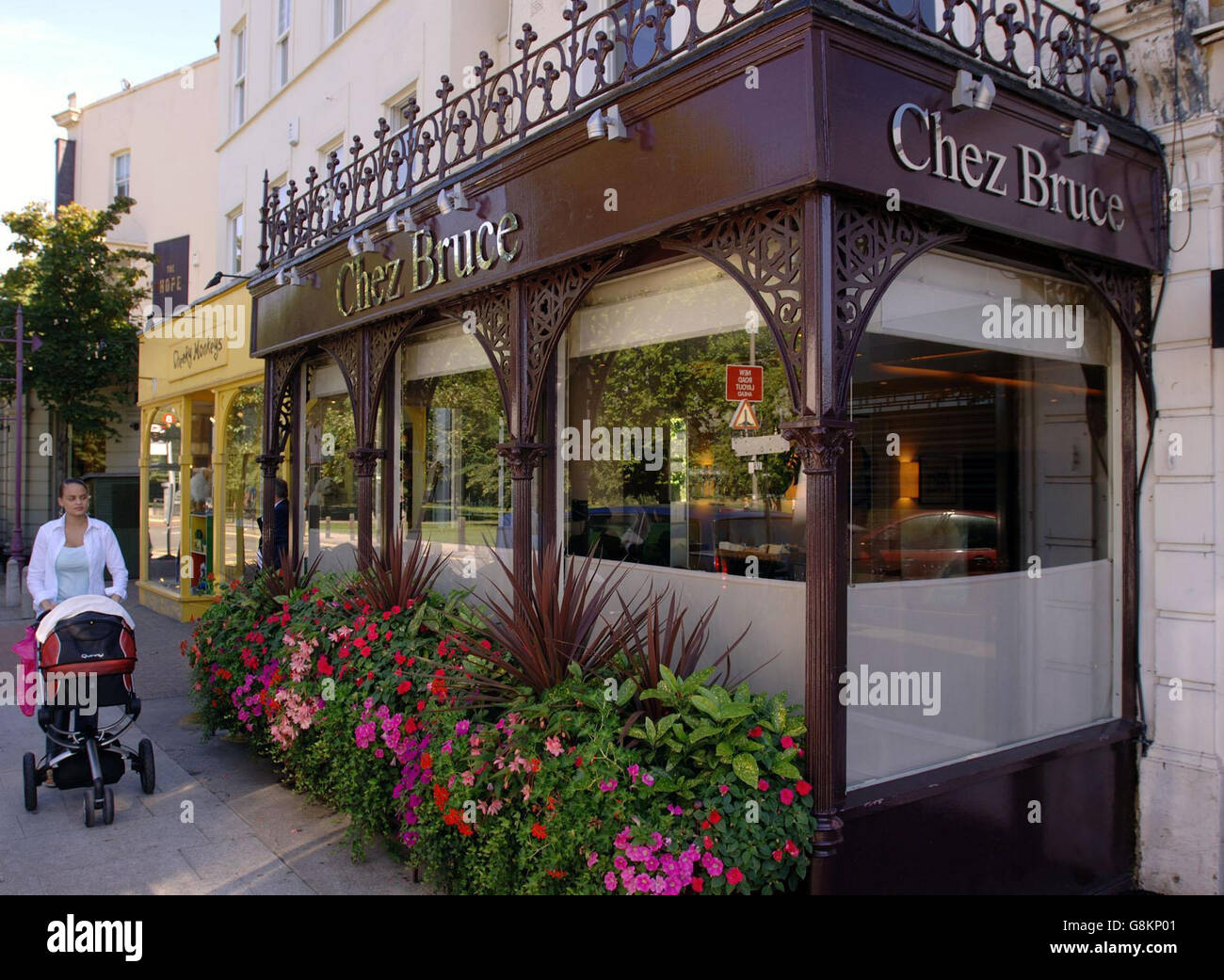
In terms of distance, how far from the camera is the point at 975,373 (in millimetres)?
5137

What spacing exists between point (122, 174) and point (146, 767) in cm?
2244

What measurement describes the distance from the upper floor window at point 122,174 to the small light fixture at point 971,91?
24345mm

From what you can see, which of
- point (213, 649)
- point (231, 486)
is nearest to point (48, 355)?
point (231, 486)

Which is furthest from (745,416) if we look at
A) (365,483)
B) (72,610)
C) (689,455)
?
(72,610)

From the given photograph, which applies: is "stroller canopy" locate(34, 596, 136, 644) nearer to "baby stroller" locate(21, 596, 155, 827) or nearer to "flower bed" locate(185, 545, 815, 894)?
"baby stroller" locate(21, 596, 155, 827)

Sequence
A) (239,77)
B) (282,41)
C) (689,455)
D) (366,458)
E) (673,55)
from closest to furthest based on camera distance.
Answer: (673,55) < (689,455) < (366,458) < (282,41) < (239,77)

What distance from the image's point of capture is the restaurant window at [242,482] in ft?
40.4

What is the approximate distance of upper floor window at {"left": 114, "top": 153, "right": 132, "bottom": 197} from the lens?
23.6 metres

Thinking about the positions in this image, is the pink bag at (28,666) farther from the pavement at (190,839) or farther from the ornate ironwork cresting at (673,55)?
the ornate ironwork cresting at (673,55)

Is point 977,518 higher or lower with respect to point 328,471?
lower

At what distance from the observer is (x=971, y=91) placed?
13.0 ft

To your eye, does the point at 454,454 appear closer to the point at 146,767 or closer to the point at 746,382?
the point at 146,767
